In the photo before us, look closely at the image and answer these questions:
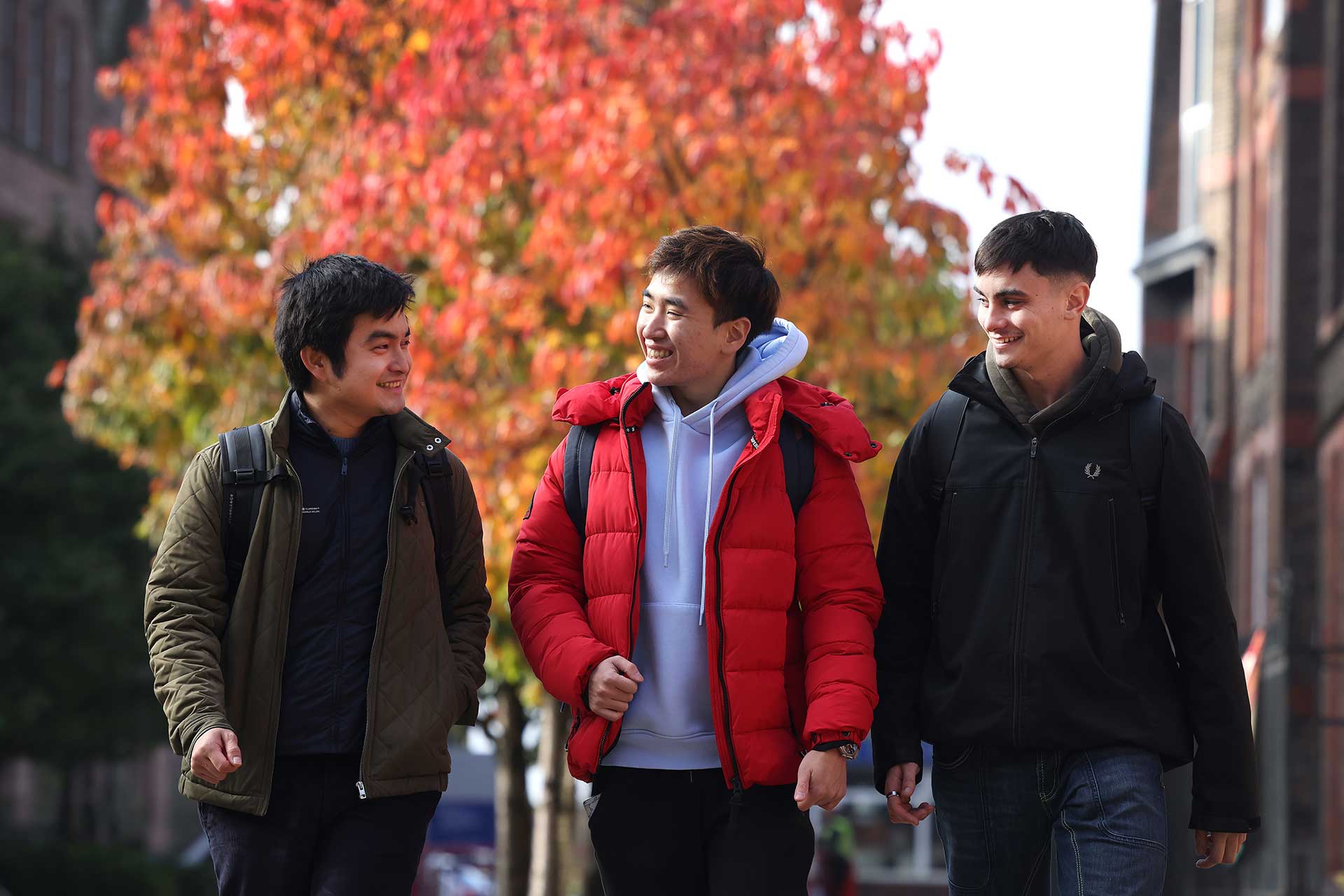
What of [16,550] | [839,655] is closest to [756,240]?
[839,655]

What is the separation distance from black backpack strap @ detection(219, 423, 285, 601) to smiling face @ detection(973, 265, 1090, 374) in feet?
5.40

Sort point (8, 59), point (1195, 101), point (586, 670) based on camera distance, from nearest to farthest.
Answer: point (586, 670), point (1195, 101), point (8, 59)

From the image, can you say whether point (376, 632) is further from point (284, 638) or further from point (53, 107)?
point (53, 107)

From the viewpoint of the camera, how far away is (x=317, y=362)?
13.7ft

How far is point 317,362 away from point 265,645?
26.3 inches

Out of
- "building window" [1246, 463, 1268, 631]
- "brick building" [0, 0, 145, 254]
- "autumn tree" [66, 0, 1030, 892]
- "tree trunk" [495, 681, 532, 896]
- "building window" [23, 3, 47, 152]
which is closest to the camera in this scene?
"autumn tree" [66, 0, 1030, 892]

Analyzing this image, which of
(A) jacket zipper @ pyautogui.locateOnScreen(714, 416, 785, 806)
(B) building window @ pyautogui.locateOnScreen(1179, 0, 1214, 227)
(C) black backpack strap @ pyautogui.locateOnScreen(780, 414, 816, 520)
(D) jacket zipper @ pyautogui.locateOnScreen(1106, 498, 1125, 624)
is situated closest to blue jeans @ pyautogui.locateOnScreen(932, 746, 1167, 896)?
(D) jacket zipper @ pyautogui.locateOnScreen(1106, 498, 1125, 624)

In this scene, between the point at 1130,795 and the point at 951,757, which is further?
the point at 951,757

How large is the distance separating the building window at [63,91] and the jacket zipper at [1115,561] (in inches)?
1276

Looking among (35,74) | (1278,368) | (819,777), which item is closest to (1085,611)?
(819,777)

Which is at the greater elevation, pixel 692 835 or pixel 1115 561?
pixel 1115 561

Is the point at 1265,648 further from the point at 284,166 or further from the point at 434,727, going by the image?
the point at 434,727

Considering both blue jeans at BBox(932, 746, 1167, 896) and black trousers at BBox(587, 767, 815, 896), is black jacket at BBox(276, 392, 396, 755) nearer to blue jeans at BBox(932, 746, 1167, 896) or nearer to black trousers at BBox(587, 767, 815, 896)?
black trousers at BBox(587, 767, 815, 896)

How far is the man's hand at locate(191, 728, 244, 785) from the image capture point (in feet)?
12.1
